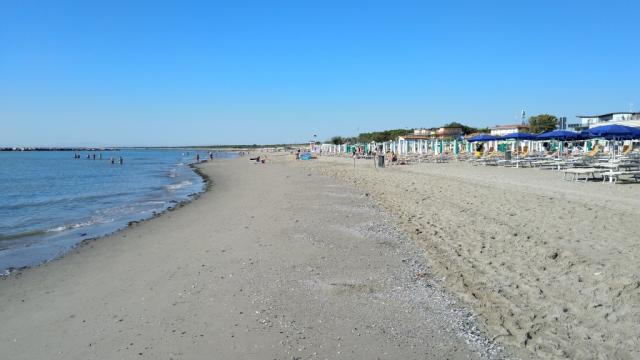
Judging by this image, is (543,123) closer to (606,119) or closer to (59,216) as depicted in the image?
(606,119)

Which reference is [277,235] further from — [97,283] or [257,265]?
[97,283]

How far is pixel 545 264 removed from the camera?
5348 mm

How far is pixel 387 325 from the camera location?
4172 mm

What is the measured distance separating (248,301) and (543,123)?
71940 mm

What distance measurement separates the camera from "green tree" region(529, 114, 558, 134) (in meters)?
65.3

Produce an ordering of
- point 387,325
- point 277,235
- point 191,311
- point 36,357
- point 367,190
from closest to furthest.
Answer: point 36,357 → point 387,325 → point 191,311 → point 277,235 → point 367,190

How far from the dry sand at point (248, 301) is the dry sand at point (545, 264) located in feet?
0.33

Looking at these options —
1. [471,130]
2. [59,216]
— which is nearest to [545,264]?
[59,216]

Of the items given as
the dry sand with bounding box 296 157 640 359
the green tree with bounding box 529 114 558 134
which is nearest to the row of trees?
the green tree with bounding box 529 114 558 134

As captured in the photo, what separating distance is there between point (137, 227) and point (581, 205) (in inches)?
395

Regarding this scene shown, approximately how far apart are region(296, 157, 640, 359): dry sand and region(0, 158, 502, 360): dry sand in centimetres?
10

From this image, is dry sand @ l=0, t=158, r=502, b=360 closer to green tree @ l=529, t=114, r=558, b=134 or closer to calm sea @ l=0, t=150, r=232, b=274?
calm sea @ l=0, t=150, r=232, b=274

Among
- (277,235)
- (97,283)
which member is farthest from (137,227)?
(97,283)

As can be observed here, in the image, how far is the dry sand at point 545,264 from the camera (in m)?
3.71
